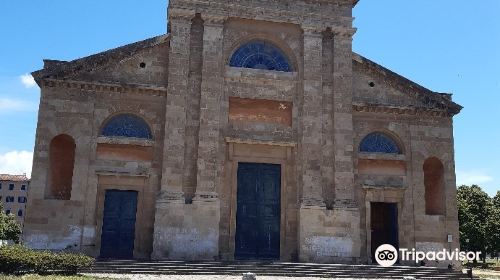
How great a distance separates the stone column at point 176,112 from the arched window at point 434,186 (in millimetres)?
12492

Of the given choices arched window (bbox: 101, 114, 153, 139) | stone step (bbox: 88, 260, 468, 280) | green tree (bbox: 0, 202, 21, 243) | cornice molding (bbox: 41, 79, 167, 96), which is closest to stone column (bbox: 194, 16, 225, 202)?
cornice molding (bbox: 41, 79, 167, 96)

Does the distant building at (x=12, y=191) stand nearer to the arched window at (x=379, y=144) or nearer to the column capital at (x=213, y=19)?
the column capital at (x=213, y=19)

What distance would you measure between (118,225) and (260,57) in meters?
10.1

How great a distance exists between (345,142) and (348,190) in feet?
7.34

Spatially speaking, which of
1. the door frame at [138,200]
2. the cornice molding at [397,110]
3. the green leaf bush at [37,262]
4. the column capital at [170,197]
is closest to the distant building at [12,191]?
the door frame at [138,200]

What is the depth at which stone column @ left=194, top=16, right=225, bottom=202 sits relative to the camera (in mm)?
20359

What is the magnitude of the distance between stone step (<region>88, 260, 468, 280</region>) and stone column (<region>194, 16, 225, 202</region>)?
10.5 feet

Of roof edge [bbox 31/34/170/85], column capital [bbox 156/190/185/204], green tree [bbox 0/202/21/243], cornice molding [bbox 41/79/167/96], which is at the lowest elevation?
green tree [bbox 0/202/21/243]

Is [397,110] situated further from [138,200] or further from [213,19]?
[138,200]

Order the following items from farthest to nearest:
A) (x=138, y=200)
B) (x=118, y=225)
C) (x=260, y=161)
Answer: (x=260, y=161)
(x=138, y=200)
(x=118, y=225)

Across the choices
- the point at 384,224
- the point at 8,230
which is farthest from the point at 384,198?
the point at 8,230

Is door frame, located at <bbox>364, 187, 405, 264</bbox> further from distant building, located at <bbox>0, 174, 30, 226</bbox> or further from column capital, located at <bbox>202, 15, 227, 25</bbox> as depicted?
distant building, located at <bbox>0, 174, 30, 226</bbox>

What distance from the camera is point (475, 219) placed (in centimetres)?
4203

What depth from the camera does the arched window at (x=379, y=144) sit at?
2294 centimetres
